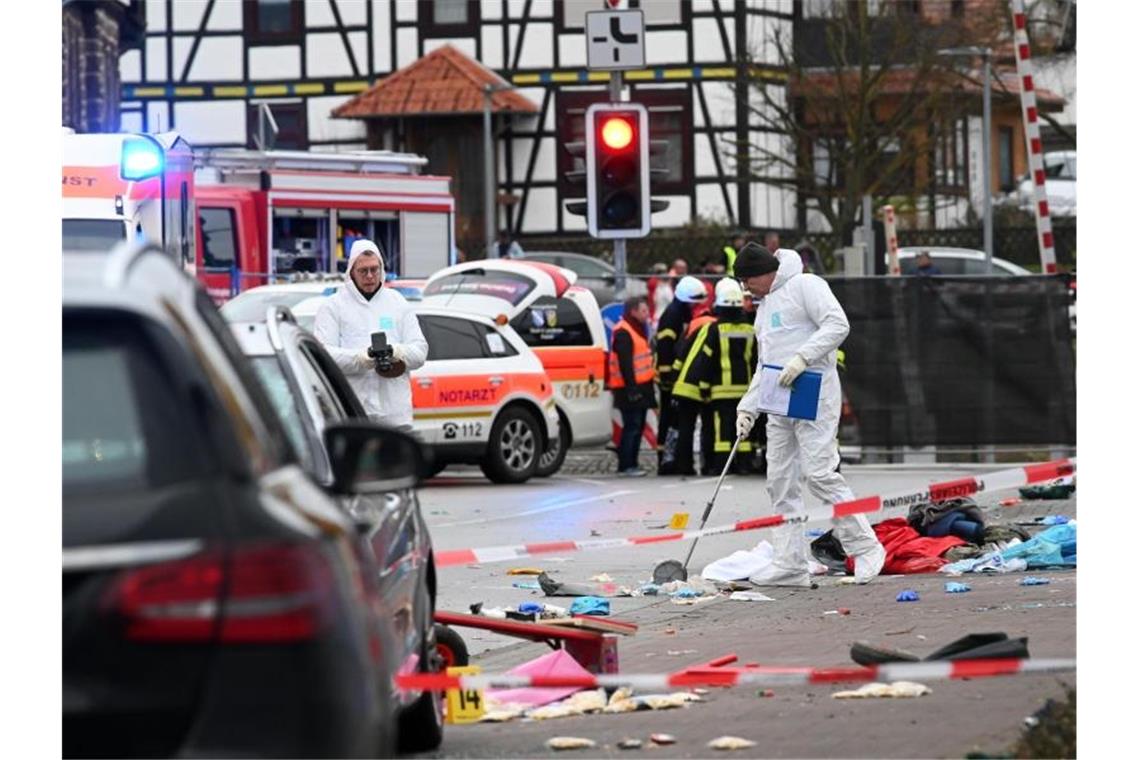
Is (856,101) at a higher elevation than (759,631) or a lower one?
higher

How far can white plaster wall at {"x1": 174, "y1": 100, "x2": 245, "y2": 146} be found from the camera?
58.2m

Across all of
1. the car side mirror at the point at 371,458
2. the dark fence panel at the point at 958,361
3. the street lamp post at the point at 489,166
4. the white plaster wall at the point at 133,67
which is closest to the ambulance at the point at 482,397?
the dark fence panel at the point at 958,361

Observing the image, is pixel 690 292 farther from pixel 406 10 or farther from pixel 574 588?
pixel 406 10

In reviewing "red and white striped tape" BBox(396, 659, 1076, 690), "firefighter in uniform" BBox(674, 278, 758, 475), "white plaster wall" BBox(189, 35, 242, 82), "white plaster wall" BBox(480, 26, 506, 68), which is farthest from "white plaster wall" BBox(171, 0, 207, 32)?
"red and white striped tape" BBox(396, 659, 1076, 690)

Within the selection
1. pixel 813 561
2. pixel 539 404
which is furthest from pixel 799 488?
pixel 539 404

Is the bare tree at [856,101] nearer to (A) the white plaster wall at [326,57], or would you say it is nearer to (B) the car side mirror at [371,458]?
(A) the white plaster wall at [326,57]

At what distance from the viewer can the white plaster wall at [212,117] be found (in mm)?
58250

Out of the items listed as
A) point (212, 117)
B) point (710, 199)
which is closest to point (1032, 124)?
point (710, 199)

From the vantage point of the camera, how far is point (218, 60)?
191 ft

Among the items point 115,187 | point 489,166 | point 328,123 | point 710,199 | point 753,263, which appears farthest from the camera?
point 328,123

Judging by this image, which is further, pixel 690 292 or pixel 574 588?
pixel 690 292

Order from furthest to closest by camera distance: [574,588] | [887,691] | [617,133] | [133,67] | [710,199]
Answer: [133,67]
[710,199]
[617,133]
[574,588]
[887,691]

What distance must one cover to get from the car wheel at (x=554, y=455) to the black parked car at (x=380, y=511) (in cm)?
1420

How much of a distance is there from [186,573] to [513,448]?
1805 cm
